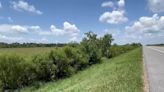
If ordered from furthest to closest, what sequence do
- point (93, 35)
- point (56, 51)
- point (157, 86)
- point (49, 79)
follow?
point (93, 35) < point (56, 51) < point (49, 79) < point (157, 86)

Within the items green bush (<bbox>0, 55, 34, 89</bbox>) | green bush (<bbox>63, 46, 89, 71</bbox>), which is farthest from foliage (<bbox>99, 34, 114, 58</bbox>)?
green bush (<bbox>0, 55, 34, 89</bbox>)

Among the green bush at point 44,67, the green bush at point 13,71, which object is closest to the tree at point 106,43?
the green bush at point 44,67

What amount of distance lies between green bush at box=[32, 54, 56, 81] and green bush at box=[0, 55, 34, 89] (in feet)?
4.75

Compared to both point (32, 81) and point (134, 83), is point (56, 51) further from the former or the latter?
point (134, 83)

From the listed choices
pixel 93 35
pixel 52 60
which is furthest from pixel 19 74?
pixel 93 35

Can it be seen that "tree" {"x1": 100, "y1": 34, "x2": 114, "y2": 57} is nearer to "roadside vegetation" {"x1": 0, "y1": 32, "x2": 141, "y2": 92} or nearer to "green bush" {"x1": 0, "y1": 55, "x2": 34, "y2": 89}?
"roadside vegetation" {"x1": 0, "y1": 32, "x2": 141, "y2": 92}

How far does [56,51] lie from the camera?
90.3ft

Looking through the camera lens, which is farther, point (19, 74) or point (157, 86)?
point (19, 74)

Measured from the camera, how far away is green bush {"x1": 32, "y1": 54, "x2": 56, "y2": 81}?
78.4 feet

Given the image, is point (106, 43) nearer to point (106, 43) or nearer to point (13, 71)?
point (106, 43)

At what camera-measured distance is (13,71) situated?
21375 mm

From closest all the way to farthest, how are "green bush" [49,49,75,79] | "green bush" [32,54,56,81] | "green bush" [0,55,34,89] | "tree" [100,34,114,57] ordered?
"green bush" [0,55,34,89]
"green bush" [32,54,56,81]
"green bush" [49,49,75,79]
"tree" [100,34,114,57]

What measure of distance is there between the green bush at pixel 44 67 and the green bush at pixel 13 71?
1.45 m

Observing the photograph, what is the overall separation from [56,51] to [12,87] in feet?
24.8
